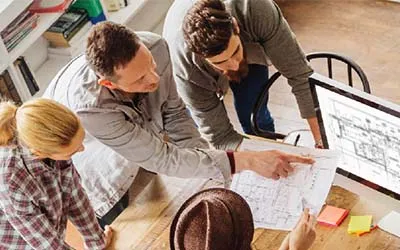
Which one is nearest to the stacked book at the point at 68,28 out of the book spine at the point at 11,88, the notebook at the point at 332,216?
the book spine at the point at 11,88

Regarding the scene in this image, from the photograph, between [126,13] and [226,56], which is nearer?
[226,56]

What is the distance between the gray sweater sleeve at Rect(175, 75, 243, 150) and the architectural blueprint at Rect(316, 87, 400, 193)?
20.9 inches

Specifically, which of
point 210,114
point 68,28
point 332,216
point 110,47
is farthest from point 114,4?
point 332,216

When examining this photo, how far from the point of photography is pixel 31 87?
3.42 meters

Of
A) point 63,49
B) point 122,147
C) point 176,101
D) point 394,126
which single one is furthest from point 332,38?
point 394,126

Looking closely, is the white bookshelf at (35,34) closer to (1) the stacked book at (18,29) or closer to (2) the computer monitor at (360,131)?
(1) the stacked book at (18,29)

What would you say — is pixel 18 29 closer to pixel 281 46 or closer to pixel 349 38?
pixel 281 46

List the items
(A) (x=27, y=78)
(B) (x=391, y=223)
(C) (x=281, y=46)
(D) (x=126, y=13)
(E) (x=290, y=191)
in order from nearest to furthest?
(B) (x=391, y=223) → (E) (x=290, y=191) → (C) (x=281, y=46) → (A) (x=27, y=78) → (D) (x=126, y=13)

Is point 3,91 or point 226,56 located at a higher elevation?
point 226,56

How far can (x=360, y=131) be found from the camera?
178 cm

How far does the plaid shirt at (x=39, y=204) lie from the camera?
6.91 ft

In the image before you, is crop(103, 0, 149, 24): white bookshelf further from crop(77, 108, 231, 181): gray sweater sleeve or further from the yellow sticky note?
the yellow sticky note

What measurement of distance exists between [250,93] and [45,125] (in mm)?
1009

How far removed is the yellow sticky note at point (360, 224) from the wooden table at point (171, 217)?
0.02 m
